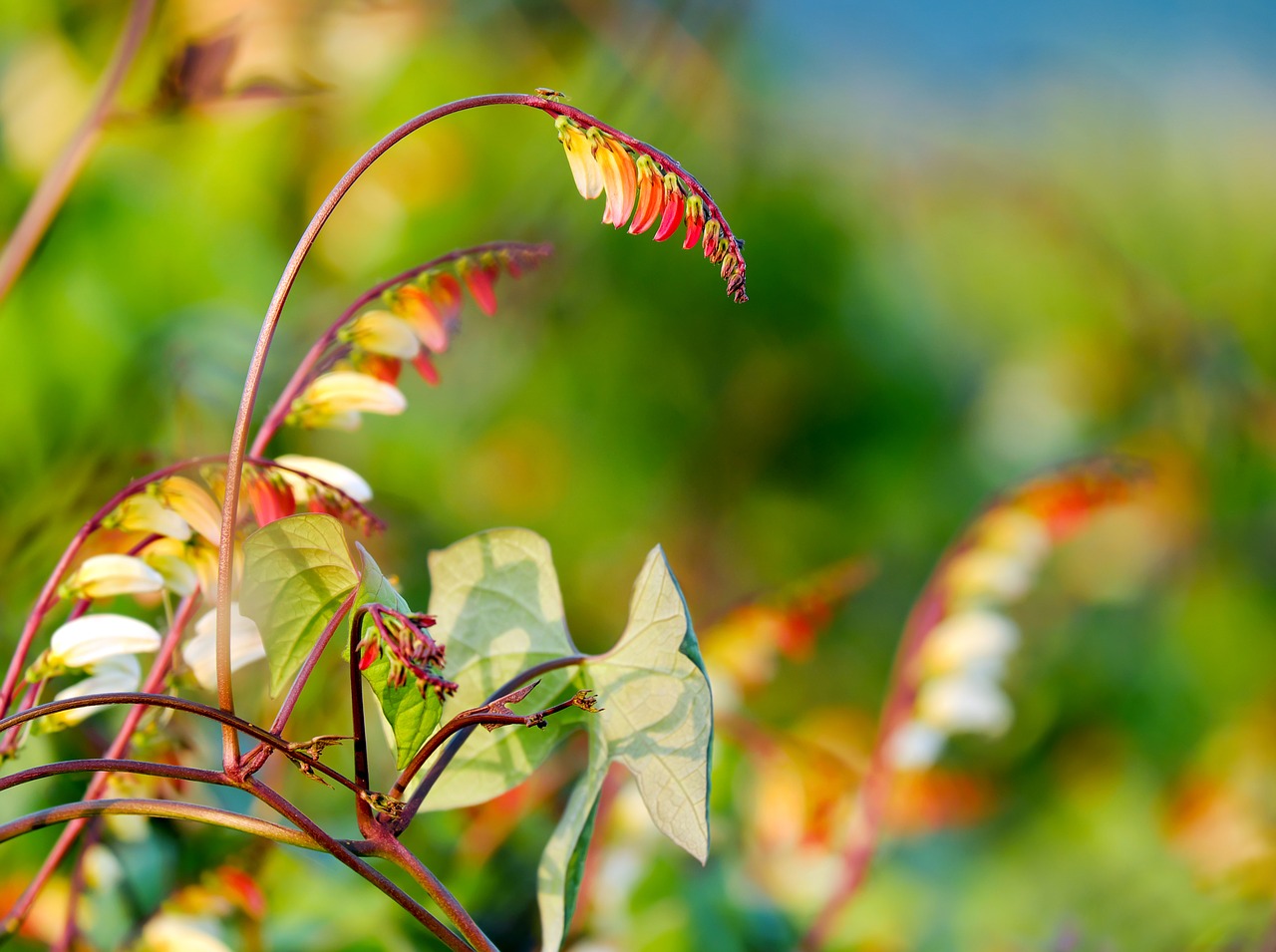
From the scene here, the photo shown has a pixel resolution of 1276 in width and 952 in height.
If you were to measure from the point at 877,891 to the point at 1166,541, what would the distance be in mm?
368

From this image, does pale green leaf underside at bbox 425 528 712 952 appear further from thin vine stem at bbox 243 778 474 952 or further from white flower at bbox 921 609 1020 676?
white flower at bbox 921 609 1020 676

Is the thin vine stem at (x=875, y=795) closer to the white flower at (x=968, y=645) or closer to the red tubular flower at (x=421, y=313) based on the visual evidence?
the white flower at (x=968, y=645)

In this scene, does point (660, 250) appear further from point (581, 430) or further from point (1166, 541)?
point (1166, 541)

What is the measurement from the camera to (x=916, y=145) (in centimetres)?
73

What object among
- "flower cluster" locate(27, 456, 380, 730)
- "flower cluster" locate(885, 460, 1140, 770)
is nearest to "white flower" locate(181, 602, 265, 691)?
"flower cluster" locate(27, 456, 380, 730)

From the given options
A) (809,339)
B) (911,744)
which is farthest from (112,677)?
(809,339)

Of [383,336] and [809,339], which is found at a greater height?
[809,339]

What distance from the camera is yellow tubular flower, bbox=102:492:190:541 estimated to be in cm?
18

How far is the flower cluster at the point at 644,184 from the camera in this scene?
148 millimetres

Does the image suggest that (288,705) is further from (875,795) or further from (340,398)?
(875,795)

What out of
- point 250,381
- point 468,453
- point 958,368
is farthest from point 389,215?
point 250,381

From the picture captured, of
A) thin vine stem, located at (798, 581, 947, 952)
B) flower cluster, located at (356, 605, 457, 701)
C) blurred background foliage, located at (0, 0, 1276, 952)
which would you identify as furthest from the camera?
blurred background foliage, located at (0, 0, 1276, 952)

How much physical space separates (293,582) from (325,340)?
0.06m

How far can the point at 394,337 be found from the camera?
0.20m
